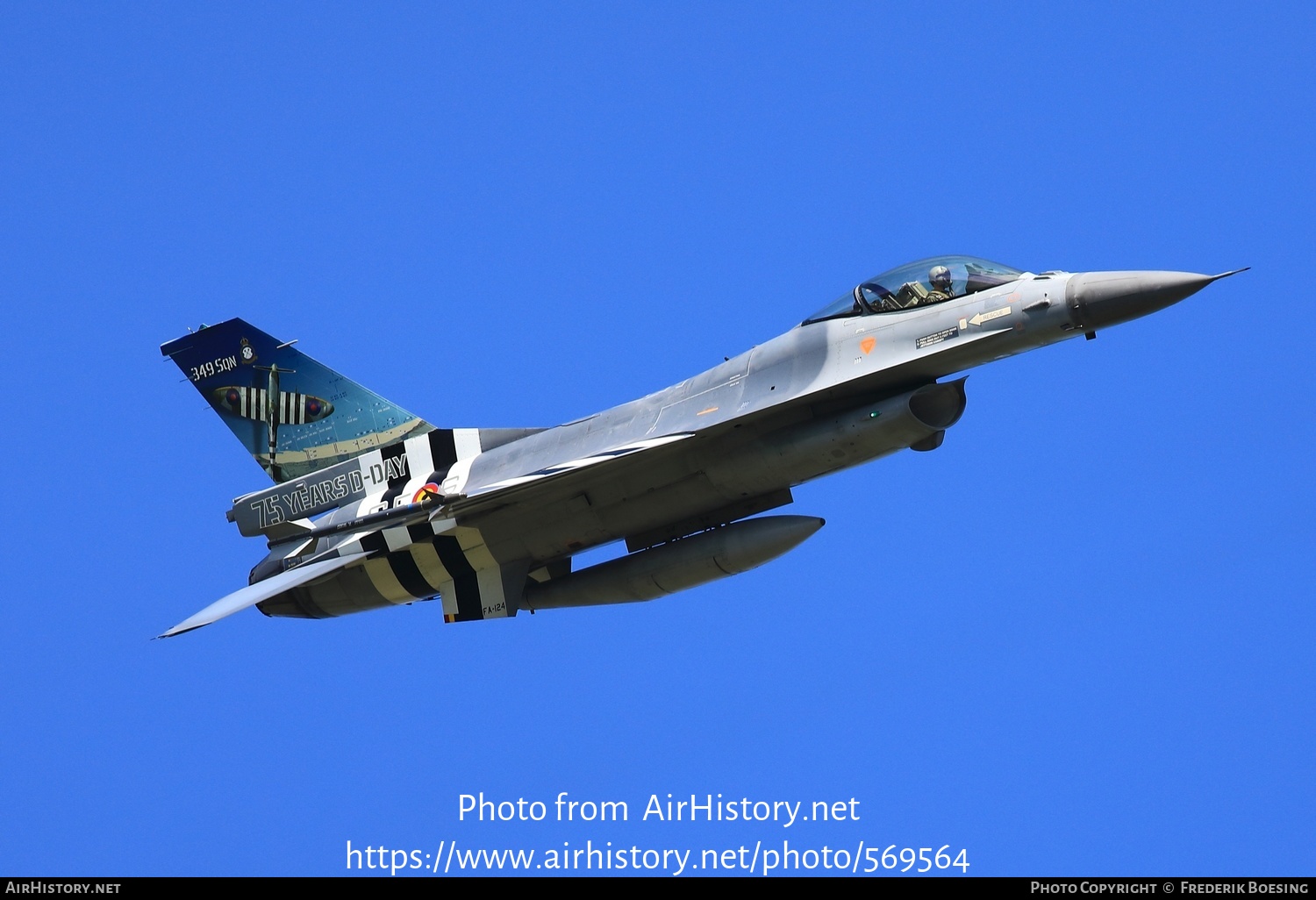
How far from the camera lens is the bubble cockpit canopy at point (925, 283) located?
20.0 m

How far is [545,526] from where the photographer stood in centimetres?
2233

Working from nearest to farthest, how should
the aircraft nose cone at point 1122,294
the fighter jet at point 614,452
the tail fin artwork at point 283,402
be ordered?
the aircraft nose cone at point 1122,294
the fighter jet at point 614,452
the tail fin artwork at point 283,402

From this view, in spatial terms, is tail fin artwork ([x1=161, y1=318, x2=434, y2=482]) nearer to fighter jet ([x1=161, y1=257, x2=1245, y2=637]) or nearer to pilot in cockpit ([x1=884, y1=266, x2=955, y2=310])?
fighter jet ([x1=161, y1=257, x2=1245, y2=637])

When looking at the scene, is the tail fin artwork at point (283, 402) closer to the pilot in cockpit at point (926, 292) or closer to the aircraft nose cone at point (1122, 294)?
the pilot in cockpit at point (926, 292)

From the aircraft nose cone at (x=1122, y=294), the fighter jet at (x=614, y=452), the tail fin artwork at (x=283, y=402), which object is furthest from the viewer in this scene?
the tail fin artwork at (x=283, y=402)

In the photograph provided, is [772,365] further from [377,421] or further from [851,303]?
[377,421]

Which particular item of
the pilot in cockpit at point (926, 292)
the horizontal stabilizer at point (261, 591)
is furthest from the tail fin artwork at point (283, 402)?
the pilot in cockpit at point (926, 292)

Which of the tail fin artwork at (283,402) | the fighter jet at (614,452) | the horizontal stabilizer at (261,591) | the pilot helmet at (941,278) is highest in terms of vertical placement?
the tail fin artwork at (283,402)

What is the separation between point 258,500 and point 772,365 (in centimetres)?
751

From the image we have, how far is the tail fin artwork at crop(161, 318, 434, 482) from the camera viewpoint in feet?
79.2

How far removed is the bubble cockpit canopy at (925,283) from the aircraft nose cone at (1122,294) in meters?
0.85

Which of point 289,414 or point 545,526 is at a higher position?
point 289,414
